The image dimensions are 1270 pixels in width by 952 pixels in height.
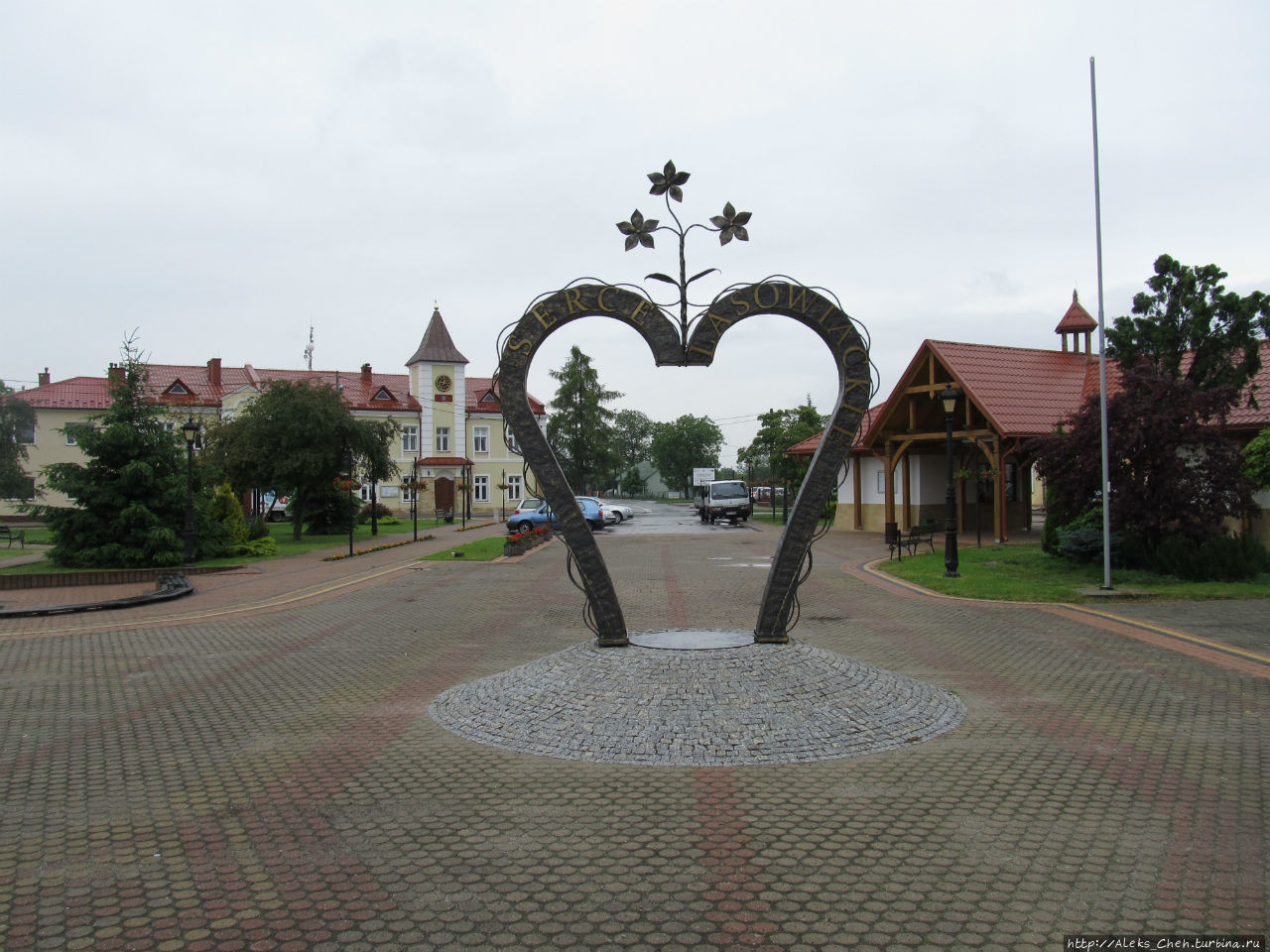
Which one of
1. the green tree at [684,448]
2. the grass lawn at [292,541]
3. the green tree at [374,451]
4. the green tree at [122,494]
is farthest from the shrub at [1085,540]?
the green tree at [684,448]

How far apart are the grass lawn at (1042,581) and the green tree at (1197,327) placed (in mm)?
4844

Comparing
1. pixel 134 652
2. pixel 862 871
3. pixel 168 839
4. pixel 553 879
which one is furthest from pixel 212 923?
pixel 134 652

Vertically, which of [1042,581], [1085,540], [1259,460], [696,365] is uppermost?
[696,365]

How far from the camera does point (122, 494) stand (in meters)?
22.0

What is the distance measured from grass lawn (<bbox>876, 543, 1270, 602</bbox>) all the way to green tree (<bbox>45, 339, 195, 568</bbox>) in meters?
17.6

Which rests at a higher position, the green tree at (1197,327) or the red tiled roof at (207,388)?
the red tiled roof at (207,388)

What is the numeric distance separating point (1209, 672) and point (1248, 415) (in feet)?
45.1

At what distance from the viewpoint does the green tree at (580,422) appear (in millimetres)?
74125

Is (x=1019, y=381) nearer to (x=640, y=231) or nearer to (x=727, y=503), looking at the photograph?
(x=727, y=503)

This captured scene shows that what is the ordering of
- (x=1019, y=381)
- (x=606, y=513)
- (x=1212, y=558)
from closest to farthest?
(x=1212, y=558), (x=1019, y=381), (x=606, y=513)

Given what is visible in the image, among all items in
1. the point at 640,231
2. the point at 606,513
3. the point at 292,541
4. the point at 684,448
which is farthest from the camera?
the point at 684,448

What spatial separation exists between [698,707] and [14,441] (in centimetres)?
5687

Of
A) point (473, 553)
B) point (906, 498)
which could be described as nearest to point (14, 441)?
point (473, 553)

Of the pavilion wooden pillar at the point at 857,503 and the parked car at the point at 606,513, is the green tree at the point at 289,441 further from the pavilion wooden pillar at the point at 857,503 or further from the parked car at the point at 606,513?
the pavilion wooden pillar at the point at 857,503
